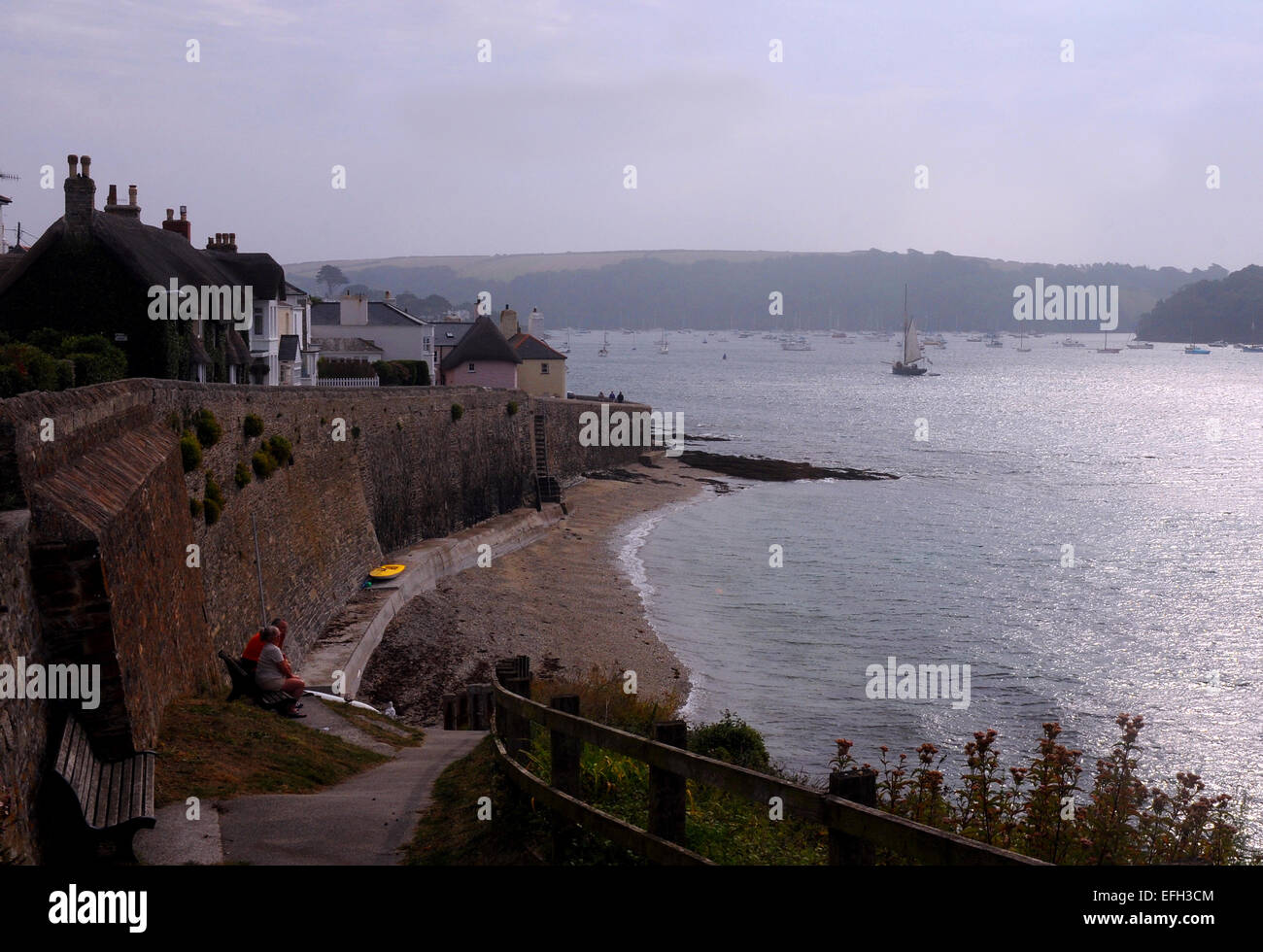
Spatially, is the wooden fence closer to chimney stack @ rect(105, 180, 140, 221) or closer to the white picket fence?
chimney stack @ rect(105, 180, 140, 221)

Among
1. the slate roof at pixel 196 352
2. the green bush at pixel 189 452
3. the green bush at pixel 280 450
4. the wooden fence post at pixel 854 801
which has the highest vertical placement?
the slate roof at pixel 196 352

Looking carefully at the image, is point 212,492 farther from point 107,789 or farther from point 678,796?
point 678,796

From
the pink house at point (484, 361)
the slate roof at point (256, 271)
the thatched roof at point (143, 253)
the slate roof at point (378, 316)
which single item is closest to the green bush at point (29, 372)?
the thatched roof at point (143, 253)

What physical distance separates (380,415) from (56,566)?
25691mm

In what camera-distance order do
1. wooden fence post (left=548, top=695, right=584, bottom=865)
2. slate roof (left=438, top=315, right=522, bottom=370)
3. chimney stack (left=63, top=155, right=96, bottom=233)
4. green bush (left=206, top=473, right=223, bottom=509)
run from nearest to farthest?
wooden fence post (left=548, top=695, right=584, bottom=865), green bush (left=206, top=473, right=223, bottom=509), chimney stack (left=63, top=155, right=96, bottom=233), slate roof (left=438, top=315, right=522, bottom=370)

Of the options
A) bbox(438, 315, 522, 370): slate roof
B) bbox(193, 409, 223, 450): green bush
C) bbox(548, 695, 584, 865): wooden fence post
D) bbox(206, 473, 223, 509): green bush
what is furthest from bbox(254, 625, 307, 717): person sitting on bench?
bbox(438, 315, 522, 370): slate roof

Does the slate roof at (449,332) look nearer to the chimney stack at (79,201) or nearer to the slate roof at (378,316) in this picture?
the slate roof at (378,316)

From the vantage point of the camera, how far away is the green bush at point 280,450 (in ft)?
78.6

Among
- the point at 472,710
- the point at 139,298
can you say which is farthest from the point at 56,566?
the point at 139,298

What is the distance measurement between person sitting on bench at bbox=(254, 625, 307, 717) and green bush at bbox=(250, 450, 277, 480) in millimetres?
7808

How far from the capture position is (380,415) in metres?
34.6

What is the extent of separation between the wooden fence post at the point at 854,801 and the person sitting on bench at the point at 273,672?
11.2 m

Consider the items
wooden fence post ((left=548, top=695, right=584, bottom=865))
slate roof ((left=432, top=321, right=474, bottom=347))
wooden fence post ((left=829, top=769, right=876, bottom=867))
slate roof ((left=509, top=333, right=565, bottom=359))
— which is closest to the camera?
wooden fence post ((left=829, top=769, right=876, bottom=867))

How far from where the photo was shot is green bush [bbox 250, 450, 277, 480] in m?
22.7
